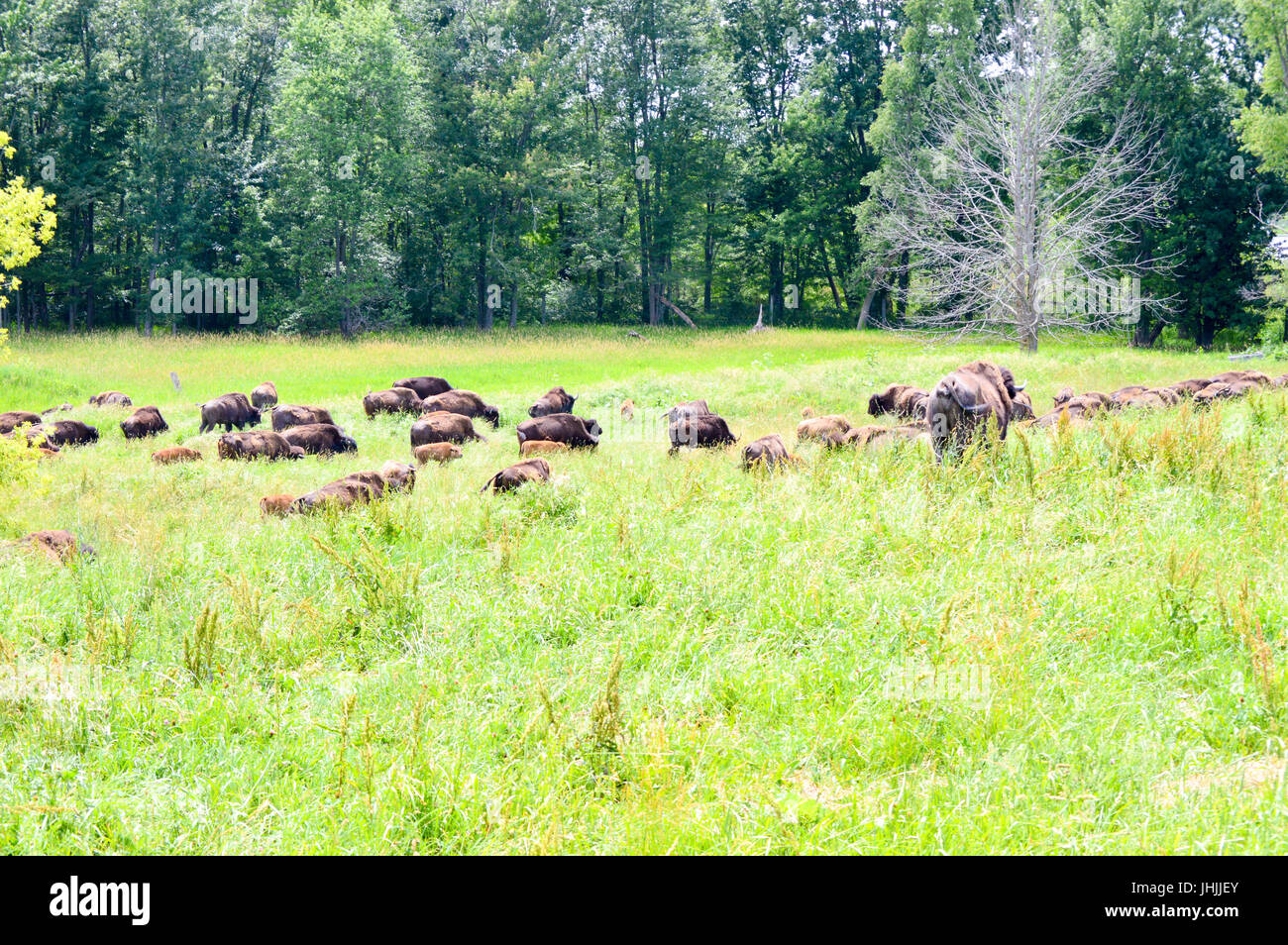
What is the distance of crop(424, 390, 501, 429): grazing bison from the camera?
17.4 metres

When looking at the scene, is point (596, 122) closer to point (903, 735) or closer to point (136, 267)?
point (136, 267)

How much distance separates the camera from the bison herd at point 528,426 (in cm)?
938

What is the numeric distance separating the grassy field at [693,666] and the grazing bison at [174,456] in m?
3.59

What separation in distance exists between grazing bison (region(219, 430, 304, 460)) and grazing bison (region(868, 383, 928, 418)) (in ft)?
31.8

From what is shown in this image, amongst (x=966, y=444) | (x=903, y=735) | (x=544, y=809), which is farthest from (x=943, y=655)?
(x=966, y=444)

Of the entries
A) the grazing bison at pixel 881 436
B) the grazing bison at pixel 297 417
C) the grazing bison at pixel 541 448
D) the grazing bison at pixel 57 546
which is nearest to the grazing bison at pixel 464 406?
the grazing bison at pixel 297 417

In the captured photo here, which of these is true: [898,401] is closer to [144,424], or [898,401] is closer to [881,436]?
[881,436]

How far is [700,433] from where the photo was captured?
13.5m

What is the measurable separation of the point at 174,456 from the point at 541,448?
5.23 meters

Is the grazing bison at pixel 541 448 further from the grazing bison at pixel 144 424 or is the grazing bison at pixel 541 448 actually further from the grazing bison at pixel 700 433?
the grazing bison at pixel 144 424

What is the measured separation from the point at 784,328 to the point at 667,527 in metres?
40.7

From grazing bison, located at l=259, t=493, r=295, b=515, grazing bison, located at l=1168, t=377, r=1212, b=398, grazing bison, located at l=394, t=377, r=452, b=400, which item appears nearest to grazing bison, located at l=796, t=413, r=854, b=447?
grazing bison, located at l=1168, t=377, r=1212, b=398

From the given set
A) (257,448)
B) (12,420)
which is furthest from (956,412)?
(12,420)

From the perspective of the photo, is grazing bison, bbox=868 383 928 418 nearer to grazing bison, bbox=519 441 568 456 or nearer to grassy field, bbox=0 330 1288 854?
grazing bison, bbox=519 441 568 456
